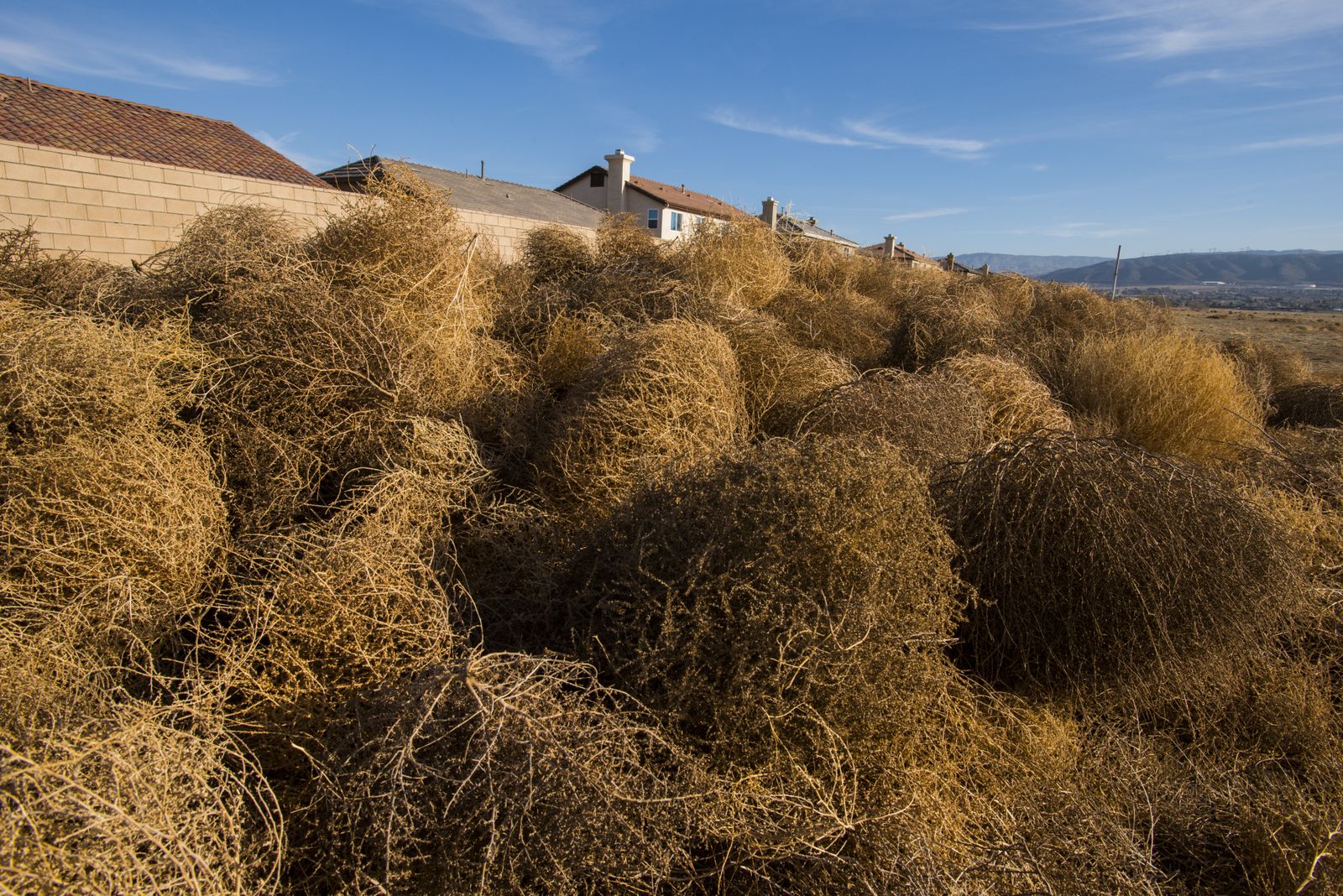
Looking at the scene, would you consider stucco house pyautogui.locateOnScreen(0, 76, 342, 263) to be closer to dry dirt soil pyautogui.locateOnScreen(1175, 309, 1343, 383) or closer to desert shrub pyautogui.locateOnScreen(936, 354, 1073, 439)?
desert shrub pyautogui.locateOnScreen(936, 354, 1073, 439)

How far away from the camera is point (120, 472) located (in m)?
3.18

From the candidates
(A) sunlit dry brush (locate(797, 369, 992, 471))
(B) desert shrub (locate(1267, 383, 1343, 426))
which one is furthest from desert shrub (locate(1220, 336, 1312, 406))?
(A) sunlit dry brush (locate(797, 369, 992, 471))

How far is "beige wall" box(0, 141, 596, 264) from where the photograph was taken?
709 centimetres

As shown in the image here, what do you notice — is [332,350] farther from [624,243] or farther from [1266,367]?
[1266,367]

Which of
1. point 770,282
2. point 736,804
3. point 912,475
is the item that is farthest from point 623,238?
point 736,804

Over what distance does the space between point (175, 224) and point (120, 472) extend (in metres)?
6.49

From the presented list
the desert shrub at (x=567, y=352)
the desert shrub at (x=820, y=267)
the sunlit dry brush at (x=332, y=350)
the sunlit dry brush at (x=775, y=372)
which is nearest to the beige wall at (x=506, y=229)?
the desert shrub at (x=820, y=267)

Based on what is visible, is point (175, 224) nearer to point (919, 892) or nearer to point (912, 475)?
point (912, 475)

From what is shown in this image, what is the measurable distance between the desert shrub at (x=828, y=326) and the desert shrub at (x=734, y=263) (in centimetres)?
24

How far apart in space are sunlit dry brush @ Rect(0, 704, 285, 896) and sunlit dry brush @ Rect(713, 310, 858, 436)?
3800 mm

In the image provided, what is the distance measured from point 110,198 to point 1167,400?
11.0m

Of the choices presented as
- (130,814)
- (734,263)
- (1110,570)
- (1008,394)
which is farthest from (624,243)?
(130,814)

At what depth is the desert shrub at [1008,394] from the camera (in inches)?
236

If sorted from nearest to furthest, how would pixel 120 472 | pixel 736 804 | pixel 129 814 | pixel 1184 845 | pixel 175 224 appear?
pixel 129 814 < pixel 736 804 < pixel 1184 845 < pixel 120 472 < pixel 175 224
